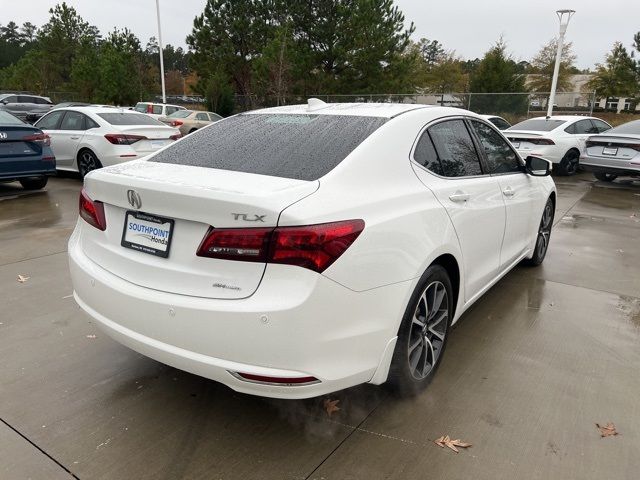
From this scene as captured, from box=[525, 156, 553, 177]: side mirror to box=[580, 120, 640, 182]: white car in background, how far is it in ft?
24.5

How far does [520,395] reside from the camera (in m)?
2.90

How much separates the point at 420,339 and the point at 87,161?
8.48 metres

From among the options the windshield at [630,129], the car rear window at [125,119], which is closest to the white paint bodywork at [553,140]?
the windshield at [630,129]

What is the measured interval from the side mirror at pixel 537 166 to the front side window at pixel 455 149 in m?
1.02

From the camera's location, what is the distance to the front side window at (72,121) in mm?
9555

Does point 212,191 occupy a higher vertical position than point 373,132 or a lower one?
lower

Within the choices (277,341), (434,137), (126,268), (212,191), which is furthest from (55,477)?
(434,137)

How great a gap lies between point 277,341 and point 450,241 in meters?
1.25

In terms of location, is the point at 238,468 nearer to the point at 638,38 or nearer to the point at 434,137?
the point at 434,137

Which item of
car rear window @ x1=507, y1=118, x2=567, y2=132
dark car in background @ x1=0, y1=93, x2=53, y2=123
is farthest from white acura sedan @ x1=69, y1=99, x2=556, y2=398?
dark car in background @ x1=0, y1=93, x2=53, y2=123

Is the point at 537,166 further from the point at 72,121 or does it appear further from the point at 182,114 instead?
the point at 182,114

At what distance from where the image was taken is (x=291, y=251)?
6.66ft

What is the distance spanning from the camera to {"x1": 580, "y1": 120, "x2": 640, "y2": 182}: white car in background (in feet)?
33.9

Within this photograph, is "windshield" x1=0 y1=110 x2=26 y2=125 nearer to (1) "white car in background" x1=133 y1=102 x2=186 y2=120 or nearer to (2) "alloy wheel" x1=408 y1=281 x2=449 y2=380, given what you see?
(2) "alloy wheel" x1=408 y1=281 x2=449 y2=380
